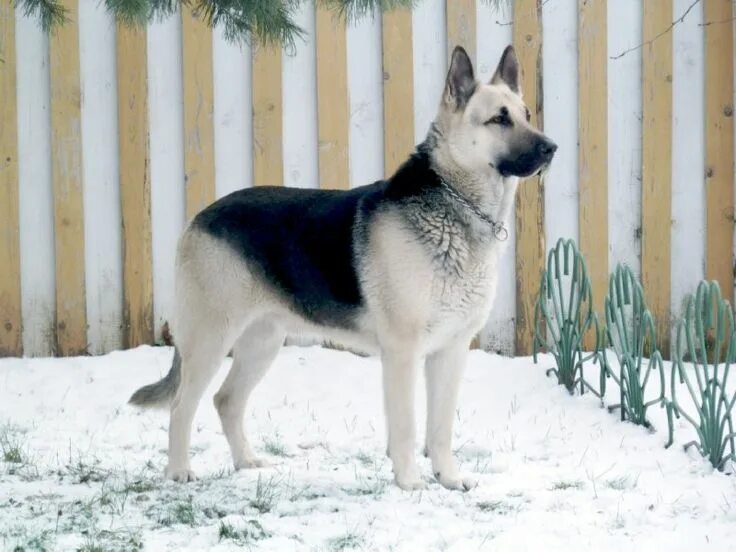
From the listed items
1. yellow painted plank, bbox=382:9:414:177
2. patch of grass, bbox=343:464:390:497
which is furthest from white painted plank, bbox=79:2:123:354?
patch of grass, bbox=343:464:390:497

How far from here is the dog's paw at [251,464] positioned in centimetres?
474

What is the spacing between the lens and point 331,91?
6312 millimetres

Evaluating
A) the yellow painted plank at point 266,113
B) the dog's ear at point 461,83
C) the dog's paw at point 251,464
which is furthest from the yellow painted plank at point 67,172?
the dog's ear at point 461,83

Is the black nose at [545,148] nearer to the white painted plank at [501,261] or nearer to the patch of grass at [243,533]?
the patch of grass at [243,533]

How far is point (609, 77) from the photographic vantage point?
20.9ft

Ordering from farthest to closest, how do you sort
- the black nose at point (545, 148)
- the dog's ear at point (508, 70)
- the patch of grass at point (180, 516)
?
the dog's ear at point (508, 70)
the black nose at point (545, 148)
the patch of grass at point (180, 516)

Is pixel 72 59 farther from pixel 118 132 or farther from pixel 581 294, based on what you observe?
pixel 581 294

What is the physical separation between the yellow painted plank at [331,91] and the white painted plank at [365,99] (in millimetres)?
45

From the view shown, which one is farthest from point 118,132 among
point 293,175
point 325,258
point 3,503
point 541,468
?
point 541,468

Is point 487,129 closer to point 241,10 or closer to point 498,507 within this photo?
point 241,10

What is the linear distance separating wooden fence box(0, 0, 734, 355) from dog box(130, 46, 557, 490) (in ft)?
5.46

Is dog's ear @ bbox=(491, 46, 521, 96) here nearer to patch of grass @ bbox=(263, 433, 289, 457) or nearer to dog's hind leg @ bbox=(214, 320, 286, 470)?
dog's hind leg @ bbox=(214, 320, 286, 470)

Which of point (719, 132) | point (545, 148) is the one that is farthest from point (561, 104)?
point (545, 148)

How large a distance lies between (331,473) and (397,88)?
255 centimetres
